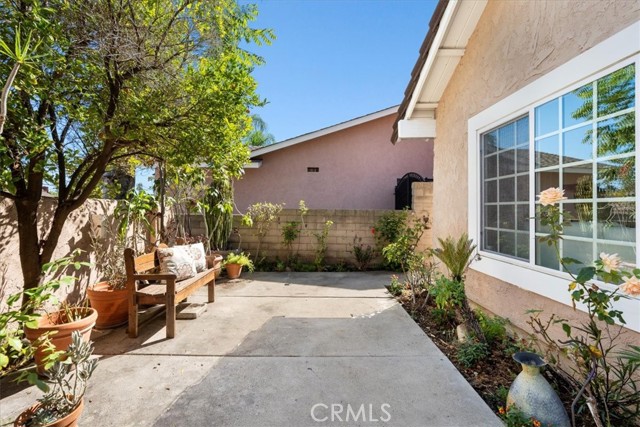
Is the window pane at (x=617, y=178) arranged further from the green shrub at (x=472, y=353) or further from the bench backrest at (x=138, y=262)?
the bench backrest at (x=138, y=262)

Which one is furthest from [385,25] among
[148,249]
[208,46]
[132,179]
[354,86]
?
[148,249]

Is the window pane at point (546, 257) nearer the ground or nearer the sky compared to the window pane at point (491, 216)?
nearer the ground

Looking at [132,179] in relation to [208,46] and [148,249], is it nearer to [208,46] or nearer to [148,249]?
[148,249]

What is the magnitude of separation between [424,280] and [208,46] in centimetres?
496

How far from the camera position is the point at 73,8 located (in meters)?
2.87

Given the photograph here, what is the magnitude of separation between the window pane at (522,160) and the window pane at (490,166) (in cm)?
42

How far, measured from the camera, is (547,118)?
3.20m

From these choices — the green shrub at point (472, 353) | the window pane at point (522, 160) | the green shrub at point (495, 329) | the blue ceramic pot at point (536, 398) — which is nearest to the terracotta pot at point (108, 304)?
the green shrub at point (472, 353)

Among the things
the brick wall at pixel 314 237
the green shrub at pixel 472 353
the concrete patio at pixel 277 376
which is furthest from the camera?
the brick wall at pixel 314 237

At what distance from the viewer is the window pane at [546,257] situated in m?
3.09

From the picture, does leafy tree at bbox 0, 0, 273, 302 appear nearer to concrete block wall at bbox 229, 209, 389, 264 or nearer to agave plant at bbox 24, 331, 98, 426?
agave plant at bbox 24, 331, 98, 426

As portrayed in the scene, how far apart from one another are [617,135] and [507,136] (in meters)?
1.46

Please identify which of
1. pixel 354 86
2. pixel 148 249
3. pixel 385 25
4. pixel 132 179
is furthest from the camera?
pixel 354 86

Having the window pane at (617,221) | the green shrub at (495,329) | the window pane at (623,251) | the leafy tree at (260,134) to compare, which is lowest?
the green shrub at (495,329)
